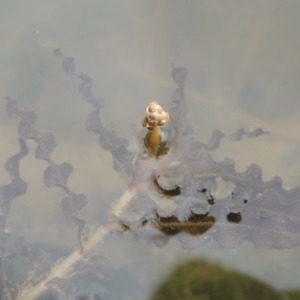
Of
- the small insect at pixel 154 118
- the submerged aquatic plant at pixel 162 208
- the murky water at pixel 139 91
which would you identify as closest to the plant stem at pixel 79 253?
the submerged aquatic plant at pixel 162 208

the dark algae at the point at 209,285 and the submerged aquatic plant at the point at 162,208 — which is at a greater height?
the submerged aquatic plant at the point at 162,208

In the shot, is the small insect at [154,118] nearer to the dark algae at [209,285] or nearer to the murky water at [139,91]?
the murky water at [139,91]

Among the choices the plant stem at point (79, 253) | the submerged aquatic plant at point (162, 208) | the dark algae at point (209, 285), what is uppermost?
the submerged aquatic plant at point (162, 208)

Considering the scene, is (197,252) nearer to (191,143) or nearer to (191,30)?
(191,143)

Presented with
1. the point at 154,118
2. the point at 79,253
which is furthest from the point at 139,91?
the point at 79,253

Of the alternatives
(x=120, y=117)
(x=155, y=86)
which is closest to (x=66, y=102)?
(x=120, y=117)

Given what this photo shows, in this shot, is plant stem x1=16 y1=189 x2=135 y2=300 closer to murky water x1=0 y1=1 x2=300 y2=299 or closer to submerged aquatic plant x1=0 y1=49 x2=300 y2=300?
submerged aquatic plant x1=0 y1=49 x2=300 y2=300

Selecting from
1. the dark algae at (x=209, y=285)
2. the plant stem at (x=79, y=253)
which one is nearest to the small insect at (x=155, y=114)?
the plant stem at (x=79, y=253)

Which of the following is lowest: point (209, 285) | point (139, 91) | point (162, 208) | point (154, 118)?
point (209, 285)

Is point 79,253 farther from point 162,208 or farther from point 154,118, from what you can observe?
point 154,118

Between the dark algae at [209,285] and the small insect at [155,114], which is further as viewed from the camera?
the dark algae at [209,285]

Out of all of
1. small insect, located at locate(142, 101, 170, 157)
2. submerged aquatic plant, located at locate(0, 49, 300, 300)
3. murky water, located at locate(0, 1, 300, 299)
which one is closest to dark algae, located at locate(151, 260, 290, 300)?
murky water, located at locate(0, 1, 300, 299)
